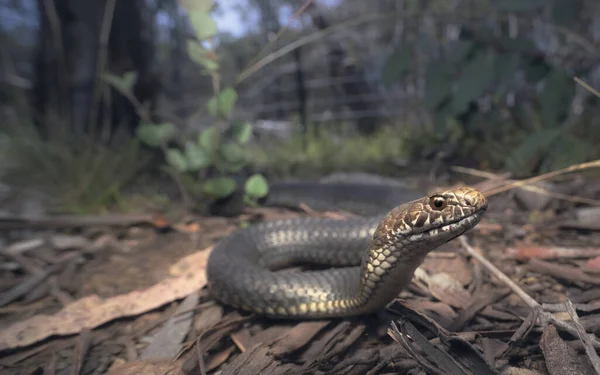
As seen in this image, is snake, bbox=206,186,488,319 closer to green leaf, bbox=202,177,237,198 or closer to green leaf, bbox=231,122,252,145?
green leaf, bbox=202,177,237,198

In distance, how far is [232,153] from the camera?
4.08 meters

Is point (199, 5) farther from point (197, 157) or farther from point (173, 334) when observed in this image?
point (173, 334)

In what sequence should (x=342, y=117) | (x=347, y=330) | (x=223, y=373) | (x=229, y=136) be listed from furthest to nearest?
(x=342, y=117)
(x=229, y=136)
(x=347, y=330)
(x=223, y=373)

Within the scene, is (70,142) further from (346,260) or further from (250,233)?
(346,260)

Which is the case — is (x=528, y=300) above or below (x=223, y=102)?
below

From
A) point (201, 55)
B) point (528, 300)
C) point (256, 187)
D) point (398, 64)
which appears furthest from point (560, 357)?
point (398, 64)

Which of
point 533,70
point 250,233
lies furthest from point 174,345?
point 533,70

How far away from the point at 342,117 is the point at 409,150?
10.5 feet

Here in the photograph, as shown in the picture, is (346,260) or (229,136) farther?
(229,136)

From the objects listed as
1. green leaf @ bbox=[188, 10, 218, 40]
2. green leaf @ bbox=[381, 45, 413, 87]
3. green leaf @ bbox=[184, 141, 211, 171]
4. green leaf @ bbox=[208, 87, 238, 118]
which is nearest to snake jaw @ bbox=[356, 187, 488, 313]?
green leaf @ bbox=[208, 87, 238, 118]

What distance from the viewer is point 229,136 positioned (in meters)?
4.15

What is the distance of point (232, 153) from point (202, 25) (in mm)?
1121

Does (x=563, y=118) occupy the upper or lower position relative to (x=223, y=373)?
upper

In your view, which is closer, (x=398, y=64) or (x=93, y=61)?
(x=398, y=64)
